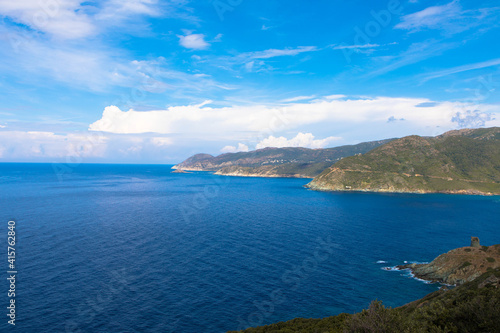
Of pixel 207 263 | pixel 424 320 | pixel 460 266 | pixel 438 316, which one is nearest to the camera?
pixel 424 320

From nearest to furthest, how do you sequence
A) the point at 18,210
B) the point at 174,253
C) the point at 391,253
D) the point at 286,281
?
the point at 286,281 → the point at 174,253 → the point at 391,253 → the point at 18,210

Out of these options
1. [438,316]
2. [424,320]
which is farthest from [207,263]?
[438,316]

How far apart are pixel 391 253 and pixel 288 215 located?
2378 inches

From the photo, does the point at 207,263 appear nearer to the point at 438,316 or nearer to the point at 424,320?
the point at 424,320

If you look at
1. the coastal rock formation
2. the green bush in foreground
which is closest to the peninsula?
the green bush in foreground

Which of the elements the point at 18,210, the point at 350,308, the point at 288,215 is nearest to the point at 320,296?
the point at 350,308

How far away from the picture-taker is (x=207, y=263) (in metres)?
73.6

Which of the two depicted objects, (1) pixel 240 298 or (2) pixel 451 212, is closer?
(1) pixel 240 298

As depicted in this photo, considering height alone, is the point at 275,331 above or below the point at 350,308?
above

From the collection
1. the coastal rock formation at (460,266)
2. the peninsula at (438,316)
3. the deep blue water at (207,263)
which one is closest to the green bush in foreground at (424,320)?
the peninsula at (438,316)

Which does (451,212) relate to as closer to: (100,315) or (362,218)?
(362,218)

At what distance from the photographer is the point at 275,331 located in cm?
3975

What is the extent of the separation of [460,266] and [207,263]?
6156cm

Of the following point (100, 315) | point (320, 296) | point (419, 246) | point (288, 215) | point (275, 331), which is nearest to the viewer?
point (275, 331)
